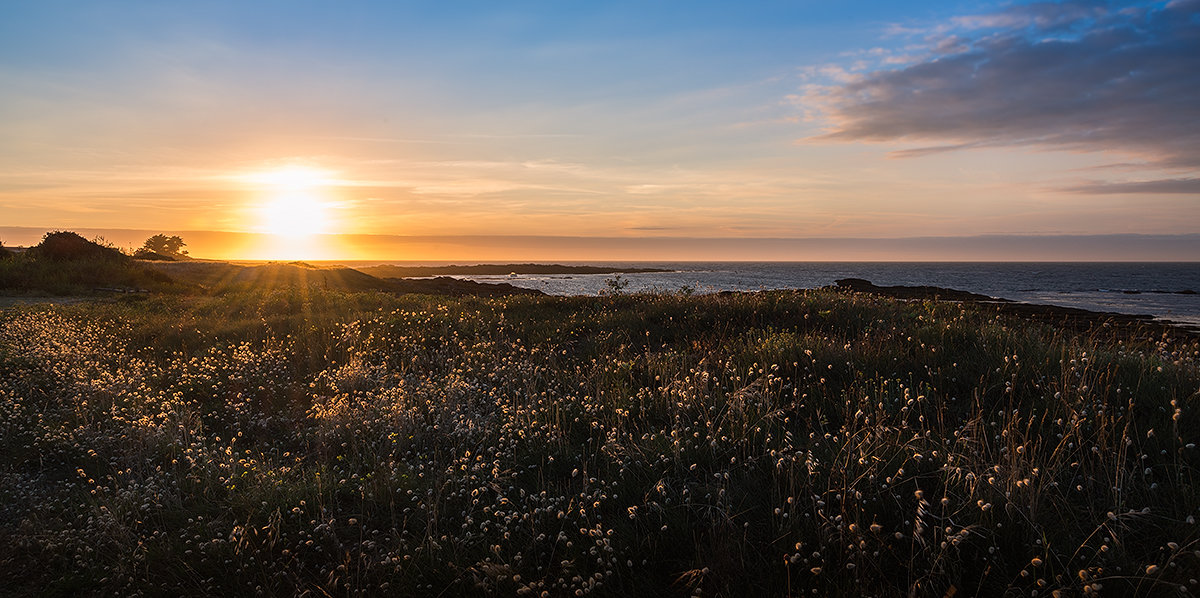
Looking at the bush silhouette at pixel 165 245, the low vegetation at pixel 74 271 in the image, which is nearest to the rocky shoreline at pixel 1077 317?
the low vegetation at pixel 74 271

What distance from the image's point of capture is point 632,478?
4.67 m

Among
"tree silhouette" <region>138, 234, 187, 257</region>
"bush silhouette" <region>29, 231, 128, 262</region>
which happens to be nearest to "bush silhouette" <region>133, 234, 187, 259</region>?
"tree silhouette" <region>138, 234, 187, 257</region>

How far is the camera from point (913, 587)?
124 inches

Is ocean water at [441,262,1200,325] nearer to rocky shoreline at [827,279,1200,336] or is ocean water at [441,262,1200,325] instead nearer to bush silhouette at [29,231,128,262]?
rocky shoreline at [827,279,1200,336]

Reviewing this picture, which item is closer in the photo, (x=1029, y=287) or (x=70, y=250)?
(x=70, y=250)

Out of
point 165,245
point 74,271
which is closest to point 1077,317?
point 74,271

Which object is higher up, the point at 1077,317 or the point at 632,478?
the point at 632,478

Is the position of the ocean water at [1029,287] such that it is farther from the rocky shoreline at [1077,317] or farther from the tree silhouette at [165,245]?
the tree silhouette at [165,245]

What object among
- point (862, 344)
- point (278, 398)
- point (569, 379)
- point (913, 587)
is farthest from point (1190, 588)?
point (278, 398)

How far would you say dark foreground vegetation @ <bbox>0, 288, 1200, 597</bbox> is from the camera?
3.56 metres

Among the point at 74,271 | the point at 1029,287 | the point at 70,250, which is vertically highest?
the point at 70,250

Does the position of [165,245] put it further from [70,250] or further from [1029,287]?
[1029,287]

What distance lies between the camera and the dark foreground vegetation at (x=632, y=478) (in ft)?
11.7

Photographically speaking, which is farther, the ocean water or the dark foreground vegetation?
the ocean water
